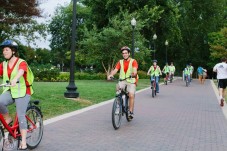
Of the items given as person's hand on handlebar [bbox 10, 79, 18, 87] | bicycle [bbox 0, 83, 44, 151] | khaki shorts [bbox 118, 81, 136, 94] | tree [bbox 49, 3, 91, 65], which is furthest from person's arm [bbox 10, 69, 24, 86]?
tree [bbox 49, 3, 91, 65]

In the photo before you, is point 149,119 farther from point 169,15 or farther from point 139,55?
point 169,15

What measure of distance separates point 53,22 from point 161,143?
282 feet

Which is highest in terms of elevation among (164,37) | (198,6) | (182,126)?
(198,6)

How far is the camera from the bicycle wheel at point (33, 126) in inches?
245

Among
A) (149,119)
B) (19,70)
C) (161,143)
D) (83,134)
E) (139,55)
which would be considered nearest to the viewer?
(19,70)

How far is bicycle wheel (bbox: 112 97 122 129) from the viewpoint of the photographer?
858cm

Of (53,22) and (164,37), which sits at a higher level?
(53,22)

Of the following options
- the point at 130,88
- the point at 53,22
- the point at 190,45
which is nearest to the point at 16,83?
the point at 130,88

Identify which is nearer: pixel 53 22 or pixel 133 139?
pixel 133 139

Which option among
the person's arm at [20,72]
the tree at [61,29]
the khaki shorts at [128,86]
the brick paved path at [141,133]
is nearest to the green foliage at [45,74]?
the brick paved path at [141,133]

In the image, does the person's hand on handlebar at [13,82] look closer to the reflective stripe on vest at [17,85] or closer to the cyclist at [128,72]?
the reflective stripe on vest at [17,85]

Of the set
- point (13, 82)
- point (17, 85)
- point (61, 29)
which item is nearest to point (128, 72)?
point (17, 85)

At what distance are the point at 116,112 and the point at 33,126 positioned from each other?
2840 mm

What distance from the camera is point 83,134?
26.2 ft
